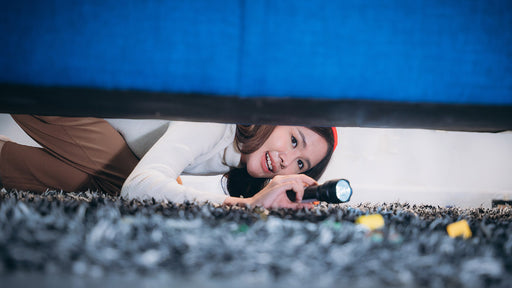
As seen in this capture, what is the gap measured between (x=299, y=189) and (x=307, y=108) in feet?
0.98

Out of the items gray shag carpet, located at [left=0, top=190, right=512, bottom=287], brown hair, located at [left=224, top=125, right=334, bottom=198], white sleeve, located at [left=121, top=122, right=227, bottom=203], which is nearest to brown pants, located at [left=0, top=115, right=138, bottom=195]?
white sleeve, located at [left=121, top=122, right=227, bottom=203]

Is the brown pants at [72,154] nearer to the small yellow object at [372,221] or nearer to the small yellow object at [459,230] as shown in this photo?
the small yellow object at [372,221]

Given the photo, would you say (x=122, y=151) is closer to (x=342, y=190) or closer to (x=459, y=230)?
(x=342, y=190)

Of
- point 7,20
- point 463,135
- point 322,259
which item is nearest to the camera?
point 322,259

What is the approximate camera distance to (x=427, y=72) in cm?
46

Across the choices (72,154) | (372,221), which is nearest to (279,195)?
(372,221)

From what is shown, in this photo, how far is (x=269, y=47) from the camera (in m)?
0.45

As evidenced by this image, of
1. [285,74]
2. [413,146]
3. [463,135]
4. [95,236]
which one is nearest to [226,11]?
[285,74]

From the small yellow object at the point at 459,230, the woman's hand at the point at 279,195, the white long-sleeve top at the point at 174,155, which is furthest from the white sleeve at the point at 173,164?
the small yellow object at the point at 459,230

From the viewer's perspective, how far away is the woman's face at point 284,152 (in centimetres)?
111

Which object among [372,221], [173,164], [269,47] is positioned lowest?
[173,164]

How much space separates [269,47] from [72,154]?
1.09m

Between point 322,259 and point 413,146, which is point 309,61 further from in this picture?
point 413,146

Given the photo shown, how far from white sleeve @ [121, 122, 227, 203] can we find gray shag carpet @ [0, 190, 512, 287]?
295 mm
